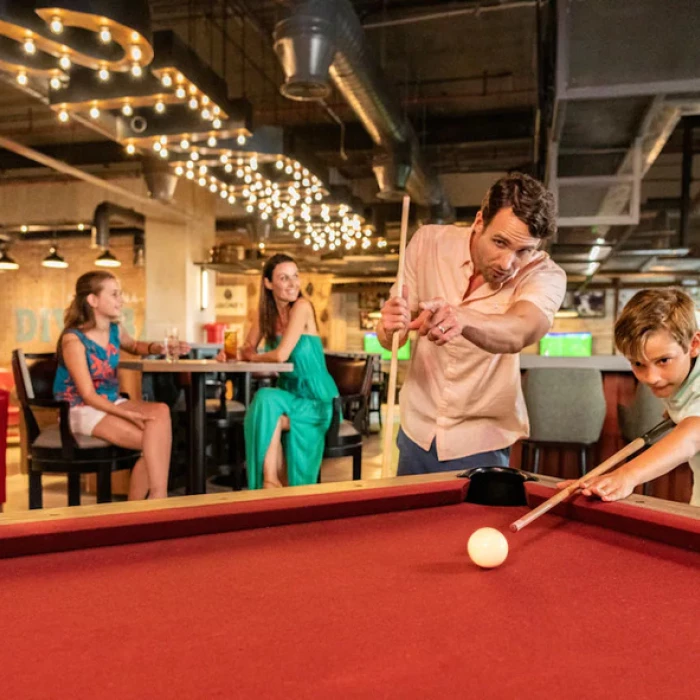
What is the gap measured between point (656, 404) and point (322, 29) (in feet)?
9.06

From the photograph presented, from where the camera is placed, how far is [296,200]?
279 inches

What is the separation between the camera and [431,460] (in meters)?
2.18

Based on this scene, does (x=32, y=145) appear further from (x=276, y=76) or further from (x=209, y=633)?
(x=209, y=633)

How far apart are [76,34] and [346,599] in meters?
3.50

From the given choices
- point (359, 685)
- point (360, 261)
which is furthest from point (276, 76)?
point (359, 685)

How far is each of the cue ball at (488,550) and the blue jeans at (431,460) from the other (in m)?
0.98

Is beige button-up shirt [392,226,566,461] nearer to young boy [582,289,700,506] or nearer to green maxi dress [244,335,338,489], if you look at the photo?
young boy [582,289,700,506]

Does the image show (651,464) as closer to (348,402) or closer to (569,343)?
(348,402)

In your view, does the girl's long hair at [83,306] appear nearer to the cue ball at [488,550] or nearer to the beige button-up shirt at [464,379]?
the beige button-up shirt at [464,379]

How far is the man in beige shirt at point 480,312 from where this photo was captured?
185 cm

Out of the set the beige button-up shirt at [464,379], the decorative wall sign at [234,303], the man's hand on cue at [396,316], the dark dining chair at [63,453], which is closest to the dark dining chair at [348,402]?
the dark dining chair at [63,453]

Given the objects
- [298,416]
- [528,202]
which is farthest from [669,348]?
[298,416]

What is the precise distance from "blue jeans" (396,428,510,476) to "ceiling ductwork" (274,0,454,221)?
221 cm

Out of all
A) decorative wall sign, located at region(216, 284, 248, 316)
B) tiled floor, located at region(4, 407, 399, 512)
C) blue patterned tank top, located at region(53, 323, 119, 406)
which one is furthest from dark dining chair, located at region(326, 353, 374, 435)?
decorative wall sign, located at region(216, 284, 248, 316)
